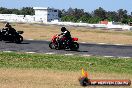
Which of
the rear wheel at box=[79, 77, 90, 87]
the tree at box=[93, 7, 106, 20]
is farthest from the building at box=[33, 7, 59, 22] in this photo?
the rear wheel at box=[79, 77, 90, 87]

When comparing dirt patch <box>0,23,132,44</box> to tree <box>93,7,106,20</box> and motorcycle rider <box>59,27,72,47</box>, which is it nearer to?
motorcycle rider <box>59,27,72,47</box>

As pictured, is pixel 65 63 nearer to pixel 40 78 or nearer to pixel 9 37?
pixel 40 78

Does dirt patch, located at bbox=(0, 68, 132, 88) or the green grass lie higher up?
dirt patch, located at bbox=(0, 68, 132, 88)

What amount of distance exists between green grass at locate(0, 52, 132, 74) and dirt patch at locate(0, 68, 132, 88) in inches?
54.8

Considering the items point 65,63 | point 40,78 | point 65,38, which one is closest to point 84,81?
point 40,78

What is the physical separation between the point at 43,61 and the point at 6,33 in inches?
436

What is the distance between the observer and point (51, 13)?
557 feet

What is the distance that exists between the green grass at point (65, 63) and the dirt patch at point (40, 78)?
1392mm

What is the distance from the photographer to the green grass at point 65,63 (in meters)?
19.4

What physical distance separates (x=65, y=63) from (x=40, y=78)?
529cm

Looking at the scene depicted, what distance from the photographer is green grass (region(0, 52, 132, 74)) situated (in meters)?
19.4

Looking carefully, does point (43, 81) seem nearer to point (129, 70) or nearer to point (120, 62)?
point (129, 70)

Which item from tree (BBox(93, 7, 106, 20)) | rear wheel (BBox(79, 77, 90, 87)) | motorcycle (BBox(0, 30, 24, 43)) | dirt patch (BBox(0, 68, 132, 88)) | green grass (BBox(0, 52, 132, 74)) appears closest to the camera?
rear wheel (BBox(79, 77, 90, 87))

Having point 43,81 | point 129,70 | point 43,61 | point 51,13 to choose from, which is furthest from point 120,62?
point 51,13
